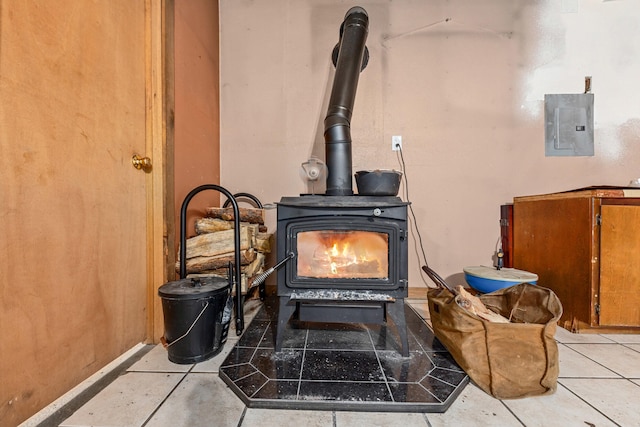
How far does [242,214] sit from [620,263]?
2.11 m

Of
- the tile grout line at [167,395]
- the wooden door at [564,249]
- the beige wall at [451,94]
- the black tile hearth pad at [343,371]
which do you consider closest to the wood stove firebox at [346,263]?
the black tile hearth pad at [343,371]

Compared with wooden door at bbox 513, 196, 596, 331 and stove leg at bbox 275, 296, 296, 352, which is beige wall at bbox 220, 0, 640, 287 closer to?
wooden door at bbox 513, 196, 596, 331

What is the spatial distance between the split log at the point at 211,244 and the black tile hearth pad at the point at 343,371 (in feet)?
1.48

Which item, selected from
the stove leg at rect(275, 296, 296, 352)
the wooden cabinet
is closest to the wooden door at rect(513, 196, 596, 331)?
the wooden cabinet

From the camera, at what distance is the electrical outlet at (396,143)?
1998 millimetres

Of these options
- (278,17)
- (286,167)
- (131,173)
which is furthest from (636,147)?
(131,173)

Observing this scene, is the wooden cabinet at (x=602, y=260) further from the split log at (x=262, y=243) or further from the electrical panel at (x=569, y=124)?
the split log at (x=262, y=243)

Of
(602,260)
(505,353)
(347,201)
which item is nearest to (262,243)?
(347,201)

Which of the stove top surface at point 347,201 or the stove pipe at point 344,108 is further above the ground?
the stove pipe at point 344,108

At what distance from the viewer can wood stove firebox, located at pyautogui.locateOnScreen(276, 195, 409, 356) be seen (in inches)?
45.4

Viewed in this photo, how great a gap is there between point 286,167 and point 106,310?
1364 mm

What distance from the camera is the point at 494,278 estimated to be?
4.78ft

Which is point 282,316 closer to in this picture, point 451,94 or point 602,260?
point 602,260

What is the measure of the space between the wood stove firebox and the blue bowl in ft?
2.15
